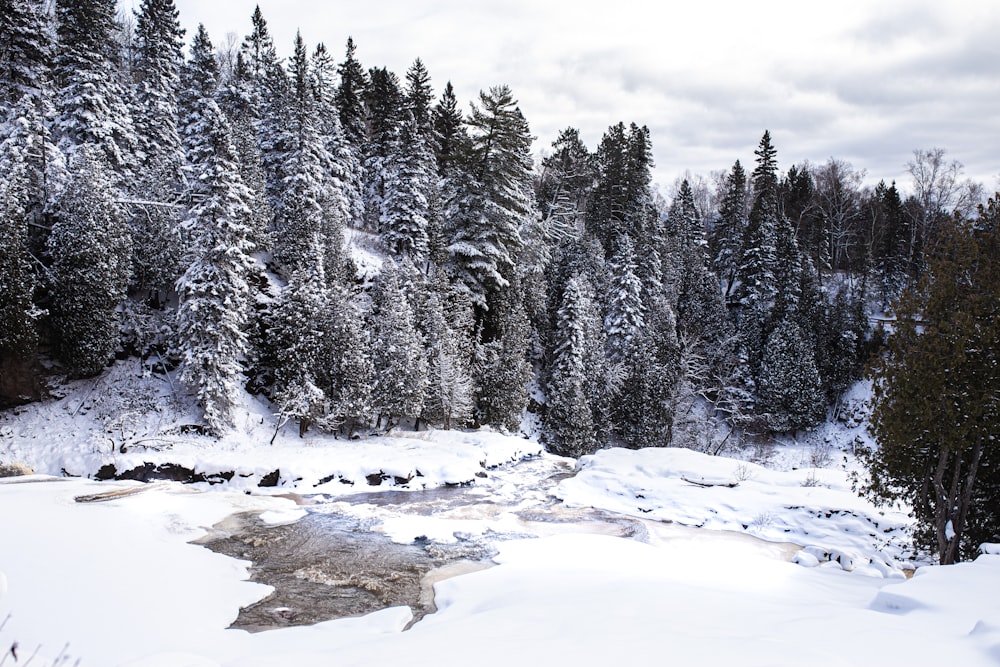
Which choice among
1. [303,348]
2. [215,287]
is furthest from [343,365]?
[215,287]

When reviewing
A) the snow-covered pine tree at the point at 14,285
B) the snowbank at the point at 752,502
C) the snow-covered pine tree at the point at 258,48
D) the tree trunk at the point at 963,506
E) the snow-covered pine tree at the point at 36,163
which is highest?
the snow-covered pine tree at the point at 258,48

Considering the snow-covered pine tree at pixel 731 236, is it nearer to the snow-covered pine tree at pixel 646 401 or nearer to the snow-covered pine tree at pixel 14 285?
the snow-covered pine tree at pixel 646 401

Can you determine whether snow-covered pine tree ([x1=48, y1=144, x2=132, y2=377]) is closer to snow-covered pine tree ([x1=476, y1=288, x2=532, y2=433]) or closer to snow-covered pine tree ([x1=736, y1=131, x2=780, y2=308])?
snow-covered pine tree ([x1=476, y1=288, x2=532, y2=433])

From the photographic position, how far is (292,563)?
10.9 m

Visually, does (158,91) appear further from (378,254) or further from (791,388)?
(791,388)

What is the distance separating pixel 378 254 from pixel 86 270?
57.8 feet

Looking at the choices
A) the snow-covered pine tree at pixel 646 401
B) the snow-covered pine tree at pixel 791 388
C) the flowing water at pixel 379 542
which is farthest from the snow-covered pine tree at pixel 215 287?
the snow-covered pine tree at pixel 791 388

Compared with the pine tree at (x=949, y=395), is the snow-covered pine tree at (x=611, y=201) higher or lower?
higher

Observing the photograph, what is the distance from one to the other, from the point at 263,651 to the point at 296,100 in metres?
36.9

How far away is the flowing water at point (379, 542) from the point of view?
29.7 feet

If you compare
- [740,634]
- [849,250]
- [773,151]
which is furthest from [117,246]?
[849,250]

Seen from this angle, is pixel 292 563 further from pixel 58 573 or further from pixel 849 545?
pixel 849 545

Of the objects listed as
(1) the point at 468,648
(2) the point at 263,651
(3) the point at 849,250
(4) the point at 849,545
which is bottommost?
(4) the point at 849,545

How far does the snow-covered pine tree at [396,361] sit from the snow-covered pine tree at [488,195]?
7.58 metres
